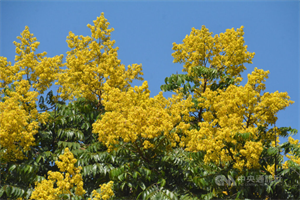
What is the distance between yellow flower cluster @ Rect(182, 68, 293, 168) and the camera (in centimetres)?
608

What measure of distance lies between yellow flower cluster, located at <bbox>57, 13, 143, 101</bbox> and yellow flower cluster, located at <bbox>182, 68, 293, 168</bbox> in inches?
128

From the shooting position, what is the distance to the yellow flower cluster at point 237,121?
20.0ft

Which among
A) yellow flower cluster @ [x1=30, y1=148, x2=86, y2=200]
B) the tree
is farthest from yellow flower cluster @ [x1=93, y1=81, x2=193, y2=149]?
yellow flower cluster @ [x1=30, y1=148, x2=86, y2=200]

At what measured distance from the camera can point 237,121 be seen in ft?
21.2

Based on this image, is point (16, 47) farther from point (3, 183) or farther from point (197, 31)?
point (197, 31)

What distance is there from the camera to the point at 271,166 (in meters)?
7.29

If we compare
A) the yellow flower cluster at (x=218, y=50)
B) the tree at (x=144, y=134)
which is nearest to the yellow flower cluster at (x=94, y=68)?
the tree at (x=144, y=134)

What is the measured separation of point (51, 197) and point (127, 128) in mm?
1933

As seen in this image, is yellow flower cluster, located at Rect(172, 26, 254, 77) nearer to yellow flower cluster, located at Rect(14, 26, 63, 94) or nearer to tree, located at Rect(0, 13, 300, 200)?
tree, located at Rect(0, 13, 300, 200)

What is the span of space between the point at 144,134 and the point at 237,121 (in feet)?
6.01

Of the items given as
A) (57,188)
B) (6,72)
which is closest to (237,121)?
(57,188)

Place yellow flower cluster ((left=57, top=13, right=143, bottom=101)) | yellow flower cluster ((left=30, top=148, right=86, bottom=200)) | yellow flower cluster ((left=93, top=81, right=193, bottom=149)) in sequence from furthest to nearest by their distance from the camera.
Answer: yellow flower cluster ((left=57, top=13, right=143, bottom=101)) < yellow flower cluster ((left=93, top=81, right=193, bottom=149)) < yellow flower cluster ((left=30, top=148, right=86, bottom=200))

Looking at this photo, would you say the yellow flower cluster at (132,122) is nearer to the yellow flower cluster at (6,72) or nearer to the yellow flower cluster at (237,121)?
the yellow flower cluster at (237,121)

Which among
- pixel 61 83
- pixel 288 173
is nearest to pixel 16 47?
pixel 61 83
